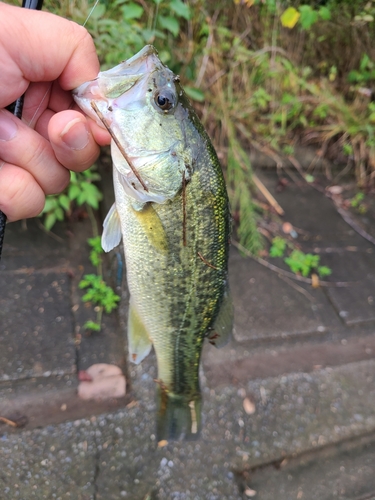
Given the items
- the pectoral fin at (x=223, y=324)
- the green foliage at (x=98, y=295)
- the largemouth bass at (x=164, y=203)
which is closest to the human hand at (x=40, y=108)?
the largemouth bass at (x=164, y=203)

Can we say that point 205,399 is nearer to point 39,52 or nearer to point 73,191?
point 73,191

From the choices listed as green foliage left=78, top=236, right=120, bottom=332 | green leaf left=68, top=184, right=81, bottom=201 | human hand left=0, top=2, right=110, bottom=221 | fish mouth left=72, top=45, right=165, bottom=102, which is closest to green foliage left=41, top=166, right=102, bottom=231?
green leaf left=68, top=184, right=81, bottom=201

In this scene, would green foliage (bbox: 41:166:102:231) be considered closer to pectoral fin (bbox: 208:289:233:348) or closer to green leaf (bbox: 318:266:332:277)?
pectoral fin (bbox: 208:289:233:348)

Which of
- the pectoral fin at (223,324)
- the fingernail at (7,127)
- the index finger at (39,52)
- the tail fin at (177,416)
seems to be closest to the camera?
the index finger at (39,52)

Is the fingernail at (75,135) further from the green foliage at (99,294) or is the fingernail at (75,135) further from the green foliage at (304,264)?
the green foliage at (304,264)

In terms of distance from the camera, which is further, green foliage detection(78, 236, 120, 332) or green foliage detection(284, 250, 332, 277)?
green foliage detection(284, 250, 332, 277)

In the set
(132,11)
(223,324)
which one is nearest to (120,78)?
(223,324)
